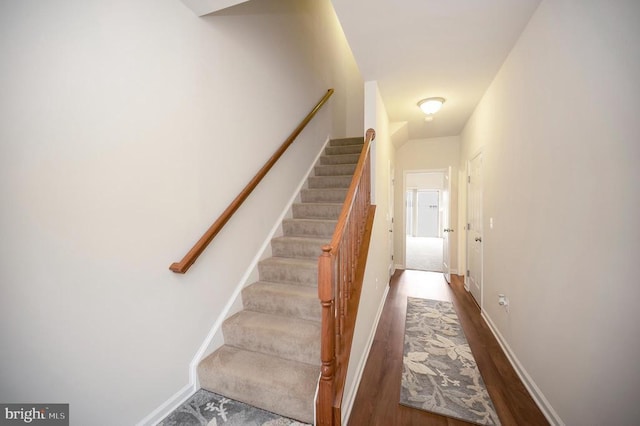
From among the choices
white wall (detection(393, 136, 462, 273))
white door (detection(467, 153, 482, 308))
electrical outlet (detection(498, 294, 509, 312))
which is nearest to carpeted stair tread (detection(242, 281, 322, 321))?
electrical outlet (detection(498, 294, 509, 312))

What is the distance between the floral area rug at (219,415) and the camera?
1536 mm

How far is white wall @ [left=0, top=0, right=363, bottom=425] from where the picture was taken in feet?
3.57

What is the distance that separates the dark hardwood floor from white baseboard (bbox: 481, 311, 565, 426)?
33 millimetres

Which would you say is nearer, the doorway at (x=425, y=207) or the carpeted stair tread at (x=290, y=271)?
the carpeted stair tread at (x=290, y=271)

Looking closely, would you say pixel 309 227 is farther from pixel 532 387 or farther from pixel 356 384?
pixel 532 387

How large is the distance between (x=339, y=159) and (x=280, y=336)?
106 inches

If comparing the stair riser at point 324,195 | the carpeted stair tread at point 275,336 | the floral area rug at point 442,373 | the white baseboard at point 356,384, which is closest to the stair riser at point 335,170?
the stair riser at point 324,195

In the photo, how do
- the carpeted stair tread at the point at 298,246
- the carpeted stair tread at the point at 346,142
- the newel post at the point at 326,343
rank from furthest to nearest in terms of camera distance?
1. the carpeted stair tread at the point at 346,142
2. the carpeted stair tread at the point at 298,246
3. the newel post at the point at 326,343

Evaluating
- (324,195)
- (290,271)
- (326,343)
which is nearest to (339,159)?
(324,195)

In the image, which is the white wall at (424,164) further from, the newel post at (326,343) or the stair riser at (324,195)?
the newel post at (326,343)

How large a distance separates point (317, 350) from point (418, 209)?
11.1 m

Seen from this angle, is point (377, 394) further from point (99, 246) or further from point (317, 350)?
point (99, 246)

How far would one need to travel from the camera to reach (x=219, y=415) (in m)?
1.60

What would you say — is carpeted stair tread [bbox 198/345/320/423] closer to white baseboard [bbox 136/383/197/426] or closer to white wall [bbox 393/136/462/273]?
white baseboard [bbox 136/383/197/426]
